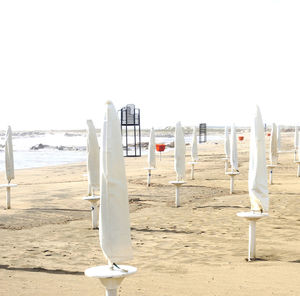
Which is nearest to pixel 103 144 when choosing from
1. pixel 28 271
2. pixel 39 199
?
pixel 28 271

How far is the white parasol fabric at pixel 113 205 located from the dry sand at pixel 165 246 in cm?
196

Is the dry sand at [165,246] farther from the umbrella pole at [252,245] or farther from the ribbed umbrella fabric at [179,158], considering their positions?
the ribbed umbrella fabric at [179,158]

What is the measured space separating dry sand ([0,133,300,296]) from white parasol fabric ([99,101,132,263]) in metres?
1.96

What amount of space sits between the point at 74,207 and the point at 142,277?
Answer: 6713 millimetres

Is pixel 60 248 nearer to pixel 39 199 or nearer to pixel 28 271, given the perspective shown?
pixel 28 271

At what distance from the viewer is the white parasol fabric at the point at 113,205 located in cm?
408

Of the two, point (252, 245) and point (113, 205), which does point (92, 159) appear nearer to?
point (252, 245)

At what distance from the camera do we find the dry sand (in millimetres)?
6035

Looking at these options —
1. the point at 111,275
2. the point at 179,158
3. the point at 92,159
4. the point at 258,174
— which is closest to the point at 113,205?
the point at 111,275

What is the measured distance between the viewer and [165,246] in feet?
26.7

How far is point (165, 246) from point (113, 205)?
14.0 ft

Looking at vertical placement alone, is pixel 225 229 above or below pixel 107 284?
below

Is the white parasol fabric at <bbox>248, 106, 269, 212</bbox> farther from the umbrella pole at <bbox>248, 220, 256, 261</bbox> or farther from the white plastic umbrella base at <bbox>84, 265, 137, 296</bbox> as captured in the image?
the white plastic umbrella base at <bbox>84, 265, 137, 296</bbox>

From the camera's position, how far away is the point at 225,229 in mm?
9445
